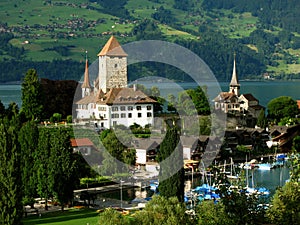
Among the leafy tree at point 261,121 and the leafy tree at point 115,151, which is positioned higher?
the leafy tree at point 261,121

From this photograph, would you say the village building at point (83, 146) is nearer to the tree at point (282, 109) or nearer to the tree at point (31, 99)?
the tree at point (31, 99)

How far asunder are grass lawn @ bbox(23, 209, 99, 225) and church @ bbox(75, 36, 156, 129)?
74.9 feet

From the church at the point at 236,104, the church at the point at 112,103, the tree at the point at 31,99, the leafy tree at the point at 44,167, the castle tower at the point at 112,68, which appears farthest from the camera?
the church at the point at 236,104

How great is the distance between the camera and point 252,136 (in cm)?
6156

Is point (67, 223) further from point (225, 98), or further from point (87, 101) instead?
point (225, 98)

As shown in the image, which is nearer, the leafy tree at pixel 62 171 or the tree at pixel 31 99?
the leafy tree at pixel 62 171

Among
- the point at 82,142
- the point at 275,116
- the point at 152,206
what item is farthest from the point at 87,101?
the point at 152,206

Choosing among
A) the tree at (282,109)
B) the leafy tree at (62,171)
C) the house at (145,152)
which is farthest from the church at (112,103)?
the leafy tree at (62,171)

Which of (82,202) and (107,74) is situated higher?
(107,74)

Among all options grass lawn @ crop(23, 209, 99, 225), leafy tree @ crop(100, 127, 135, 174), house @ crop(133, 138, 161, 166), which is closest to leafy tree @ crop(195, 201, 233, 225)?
grass lawn @ crop(23, 209, 99, 225)

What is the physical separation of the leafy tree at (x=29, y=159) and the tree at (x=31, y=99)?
51.1 feet

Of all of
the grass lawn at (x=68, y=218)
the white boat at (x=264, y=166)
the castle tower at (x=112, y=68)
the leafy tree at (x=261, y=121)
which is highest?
the castle tower at (x=112, y=68)

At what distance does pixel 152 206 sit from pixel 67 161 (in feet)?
39.2

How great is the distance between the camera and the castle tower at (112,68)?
64.4m
